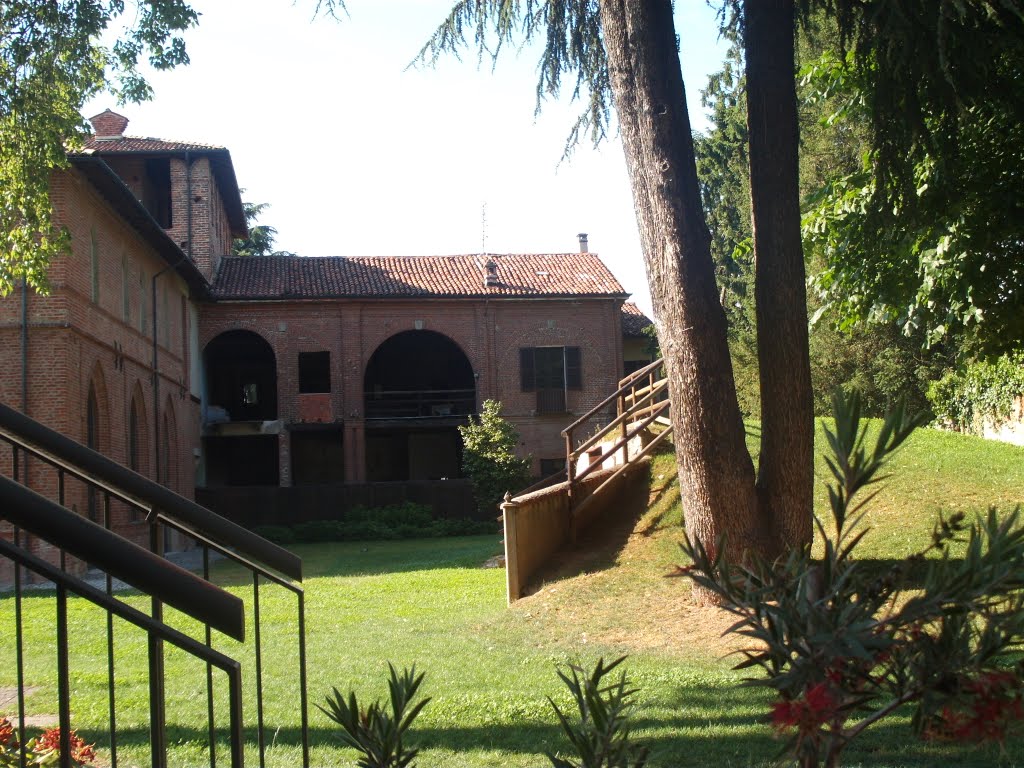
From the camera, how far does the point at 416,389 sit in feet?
134

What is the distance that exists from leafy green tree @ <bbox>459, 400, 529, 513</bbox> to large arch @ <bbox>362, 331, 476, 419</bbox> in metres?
5.22

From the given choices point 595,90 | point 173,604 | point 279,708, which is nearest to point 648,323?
Answer: point 595,90

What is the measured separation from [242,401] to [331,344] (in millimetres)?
6818

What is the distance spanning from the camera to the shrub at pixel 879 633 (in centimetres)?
154

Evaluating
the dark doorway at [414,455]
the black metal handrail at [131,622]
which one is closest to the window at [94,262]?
the dark doorway at [414,455]

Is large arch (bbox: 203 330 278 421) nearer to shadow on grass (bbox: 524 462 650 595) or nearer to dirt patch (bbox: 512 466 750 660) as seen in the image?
shadow on grass (bbox: 524 462 650 595)

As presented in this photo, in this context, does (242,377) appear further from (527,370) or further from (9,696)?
(9,696)

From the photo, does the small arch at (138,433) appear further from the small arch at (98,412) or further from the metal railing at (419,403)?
the metal railing at (419,403)

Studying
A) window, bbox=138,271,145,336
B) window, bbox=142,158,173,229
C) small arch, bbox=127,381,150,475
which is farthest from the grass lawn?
window, bbox=142,158,173,229

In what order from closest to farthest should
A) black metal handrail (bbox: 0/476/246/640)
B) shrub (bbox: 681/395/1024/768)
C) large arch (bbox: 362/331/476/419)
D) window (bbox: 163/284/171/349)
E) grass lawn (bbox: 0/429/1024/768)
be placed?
shrub (bbox: 681/395/1024/768) → black metal handrail (bbox: 0/476/246/640) → grass lawn (bbox: 0/429/1024/768) → window (bbox: 163/284/171/349) → large arch (bbox: 362/331/476/419)

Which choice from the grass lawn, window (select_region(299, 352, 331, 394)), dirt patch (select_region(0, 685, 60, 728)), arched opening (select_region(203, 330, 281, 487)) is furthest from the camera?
arched opening (select_region(203, 330, 281, 487))

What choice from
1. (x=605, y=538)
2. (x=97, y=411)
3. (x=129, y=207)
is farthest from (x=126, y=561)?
(x=129, y=207)

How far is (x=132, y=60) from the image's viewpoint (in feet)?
41.4

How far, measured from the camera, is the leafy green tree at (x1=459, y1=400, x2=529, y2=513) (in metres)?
32.6
